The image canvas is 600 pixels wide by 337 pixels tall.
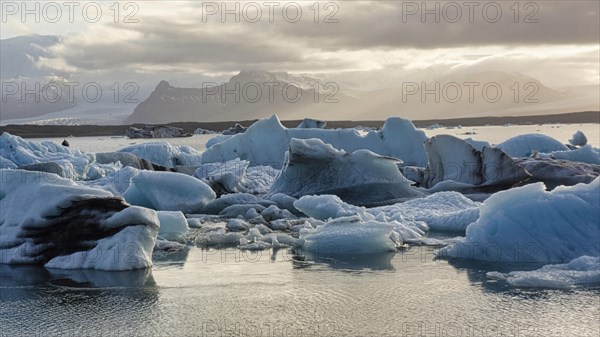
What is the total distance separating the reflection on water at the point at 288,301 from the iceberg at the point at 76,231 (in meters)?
0.28

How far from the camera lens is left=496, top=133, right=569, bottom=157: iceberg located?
26.5 m

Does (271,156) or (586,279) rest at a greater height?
(271,156)

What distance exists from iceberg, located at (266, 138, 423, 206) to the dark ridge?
7.60 metres

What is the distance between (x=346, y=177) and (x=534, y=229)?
7.36 metres

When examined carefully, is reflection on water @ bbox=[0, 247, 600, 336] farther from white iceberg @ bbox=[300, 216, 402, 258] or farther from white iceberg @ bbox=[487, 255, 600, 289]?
white iceberg @ bbox=[300, 216, 402, 258]

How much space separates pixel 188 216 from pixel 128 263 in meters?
5.97

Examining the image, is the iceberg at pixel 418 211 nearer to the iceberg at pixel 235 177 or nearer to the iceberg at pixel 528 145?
the iceberg at pixel 235 177

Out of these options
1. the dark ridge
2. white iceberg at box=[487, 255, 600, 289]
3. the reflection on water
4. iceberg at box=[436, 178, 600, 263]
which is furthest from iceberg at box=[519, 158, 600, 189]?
the dark ridge

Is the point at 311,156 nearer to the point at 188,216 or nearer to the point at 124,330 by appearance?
the point at 188,216

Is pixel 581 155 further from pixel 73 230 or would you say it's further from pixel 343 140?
pixel 73 230

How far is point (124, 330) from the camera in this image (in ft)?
21.3

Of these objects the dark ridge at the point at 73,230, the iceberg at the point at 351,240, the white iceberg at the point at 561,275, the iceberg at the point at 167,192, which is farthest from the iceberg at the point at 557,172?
the dark ridge at the point at 73,230

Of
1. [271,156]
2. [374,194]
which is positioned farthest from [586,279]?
[271,156]

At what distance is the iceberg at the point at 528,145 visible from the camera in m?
26.5
